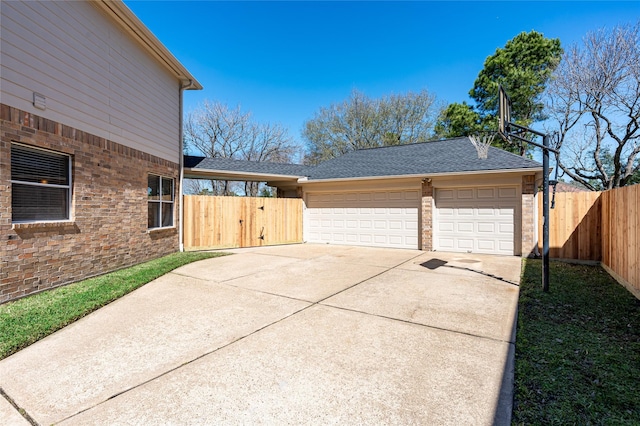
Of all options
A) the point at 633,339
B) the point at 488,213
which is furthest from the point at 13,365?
the point at 488,213

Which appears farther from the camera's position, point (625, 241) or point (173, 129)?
point (173, 129)

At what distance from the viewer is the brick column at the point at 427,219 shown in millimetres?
10094

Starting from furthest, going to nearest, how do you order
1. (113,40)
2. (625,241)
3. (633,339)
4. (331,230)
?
(331,230) < (113,40) < (625,241) < (633,339)

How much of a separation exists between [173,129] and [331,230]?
6639 mm

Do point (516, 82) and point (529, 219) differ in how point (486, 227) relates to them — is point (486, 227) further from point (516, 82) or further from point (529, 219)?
point (516, 82)

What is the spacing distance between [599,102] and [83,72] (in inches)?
814

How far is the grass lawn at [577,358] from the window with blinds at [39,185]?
6.98 meters

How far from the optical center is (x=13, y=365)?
9.50ft

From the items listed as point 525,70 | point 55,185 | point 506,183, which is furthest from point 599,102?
point 55,185

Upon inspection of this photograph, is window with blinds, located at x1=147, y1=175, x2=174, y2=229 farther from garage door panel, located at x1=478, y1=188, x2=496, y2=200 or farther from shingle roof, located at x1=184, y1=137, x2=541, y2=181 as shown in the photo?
garage door panel, located at x1=478, y1=188, x2=496, y2=200

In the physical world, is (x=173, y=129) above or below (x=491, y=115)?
below

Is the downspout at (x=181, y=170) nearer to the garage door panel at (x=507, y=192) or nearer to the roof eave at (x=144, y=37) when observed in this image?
the roof eave at (x=144, y=37)

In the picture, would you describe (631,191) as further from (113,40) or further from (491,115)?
(491,115)

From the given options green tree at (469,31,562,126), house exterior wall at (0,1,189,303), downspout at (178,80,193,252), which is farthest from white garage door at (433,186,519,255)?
green tree at (469,31,562,126)
